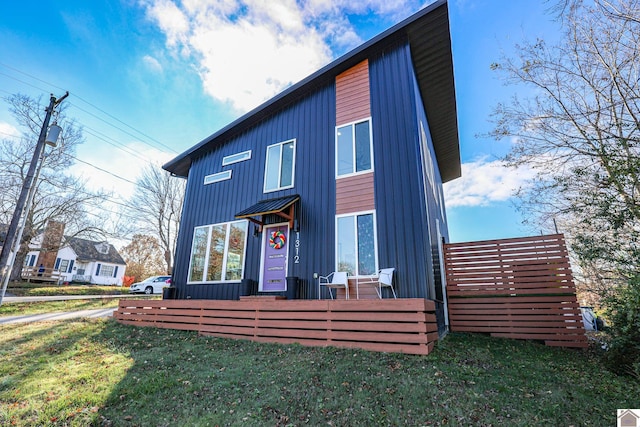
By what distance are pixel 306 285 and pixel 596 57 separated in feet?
25.2

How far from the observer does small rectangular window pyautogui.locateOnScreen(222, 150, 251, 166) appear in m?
9.99

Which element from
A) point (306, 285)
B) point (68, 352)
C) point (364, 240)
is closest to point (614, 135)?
point (364, 240)

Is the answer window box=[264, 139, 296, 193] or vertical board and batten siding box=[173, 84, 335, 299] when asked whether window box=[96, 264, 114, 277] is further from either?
window box=[264, 139, 296, 193]

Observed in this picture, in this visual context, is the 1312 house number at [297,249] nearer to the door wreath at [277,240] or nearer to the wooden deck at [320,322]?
the door wreath at [277,240]

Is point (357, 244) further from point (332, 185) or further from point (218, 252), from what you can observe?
point (218, 252)

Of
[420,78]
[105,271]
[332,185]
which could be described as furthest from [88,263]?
[420,78]

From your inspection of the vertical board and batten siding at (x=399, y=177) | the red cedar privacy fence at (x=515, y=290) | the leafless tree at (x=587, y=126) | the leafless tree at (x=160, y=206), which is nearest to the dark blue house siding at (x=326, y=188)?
the vertical board and batten siding at (x=399, y=177)

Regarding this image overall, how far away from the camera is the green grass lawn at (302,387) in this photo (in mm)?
3018

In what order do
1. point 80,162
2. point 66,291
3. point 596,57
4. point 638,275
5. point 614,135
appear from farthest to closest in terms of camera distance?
1. point 66,291
2. point 80,162
3. point 596,57
4. point 614,135
5. point 638,275

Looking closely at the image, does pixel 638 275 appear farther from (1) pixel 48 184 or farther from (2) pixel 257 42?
(1) pixel 48 184

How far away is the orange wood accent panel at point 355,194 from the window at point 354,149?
230mm

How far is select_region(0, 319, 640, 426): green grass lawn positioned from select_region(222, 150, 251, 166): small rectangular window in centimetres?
623

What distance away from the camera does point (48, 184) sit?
1709 cm

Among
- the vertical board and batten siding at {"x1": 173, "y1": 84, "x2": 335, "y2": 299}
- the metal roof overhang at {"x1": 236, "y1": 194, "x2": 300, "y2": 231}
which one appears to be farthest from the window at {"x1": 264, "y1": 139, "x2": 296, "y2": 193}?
the metal roof overhang at {"x1": 236, "y1": 194, "x2": 300, "y2": 231}
